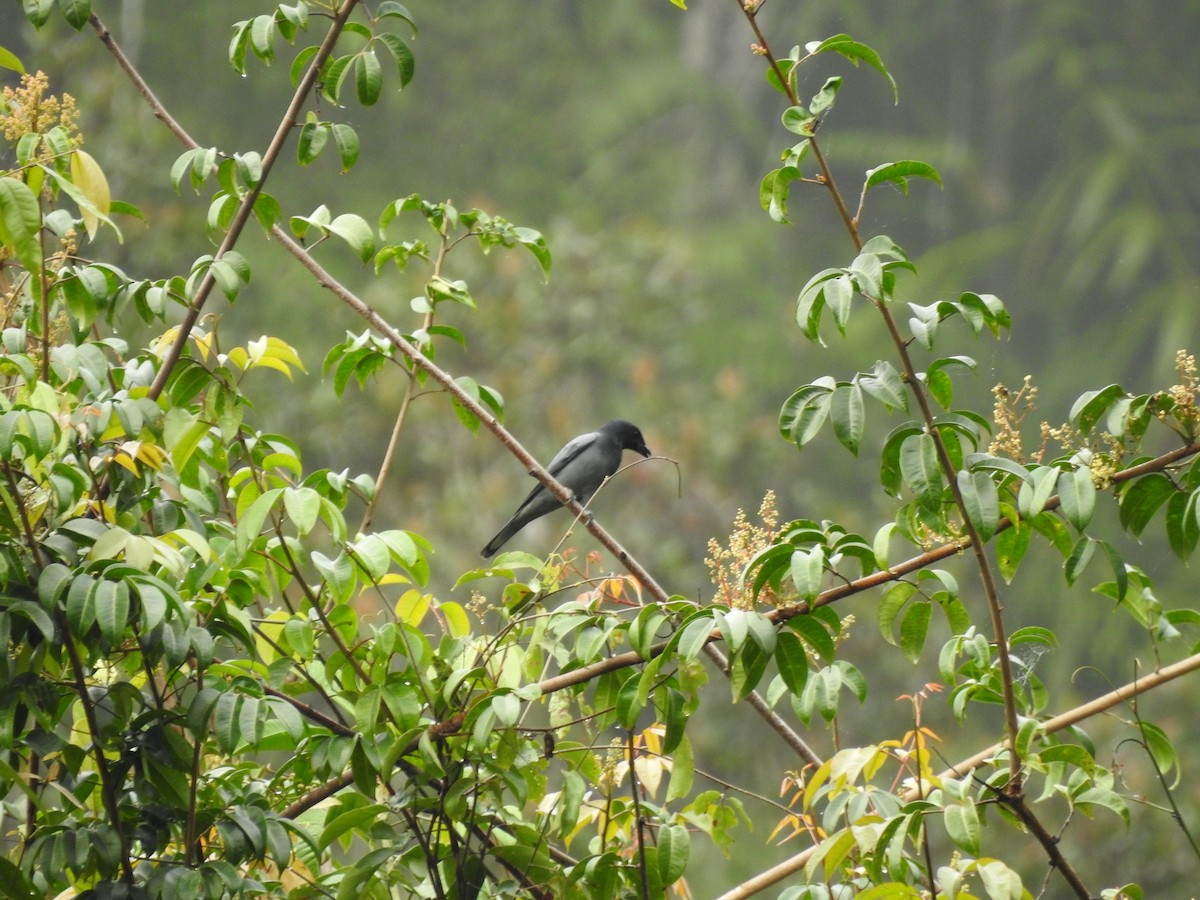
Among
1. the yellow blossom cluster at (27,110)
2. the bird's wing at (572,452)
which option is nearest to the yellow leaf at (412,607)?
the yellow blossom cluster at (27,110)

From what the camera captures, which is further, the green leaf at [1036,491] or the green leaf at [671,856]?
the green leaf at [671,856]

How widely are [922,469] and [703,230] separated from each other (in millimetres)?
6505

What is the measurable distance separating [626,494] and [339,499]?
4672 millimetres

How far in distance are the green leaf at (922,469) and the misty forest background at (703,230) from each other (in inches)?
171

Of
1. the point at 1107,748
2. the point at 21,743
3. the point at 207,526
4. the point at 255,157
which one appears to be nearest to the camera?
the point at 21,743

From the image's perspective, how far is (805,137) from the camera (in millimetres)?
1178

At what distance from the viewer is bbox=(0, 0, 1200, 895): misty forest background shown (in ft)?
19.4

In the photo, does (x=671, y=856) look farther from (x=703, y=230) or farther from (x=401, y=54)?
(x=703, y=230)

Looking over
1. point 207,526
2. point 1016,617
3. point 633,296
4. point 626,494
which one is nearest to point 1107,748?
point 1016,617

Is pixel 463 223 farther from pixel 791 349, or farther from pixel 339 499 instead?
pixel 791 349

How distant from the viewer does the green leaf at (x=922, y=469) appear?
113cm

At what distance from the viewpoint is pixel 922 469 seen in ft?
3.73

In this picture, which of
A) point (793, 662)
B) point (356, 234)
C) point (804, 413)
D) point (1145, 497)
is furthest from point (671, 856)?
point (356, 234)

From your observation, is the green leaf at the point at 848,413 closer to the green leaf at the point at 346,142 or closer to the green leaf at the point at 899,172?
the green leaf at the point at 899,172
